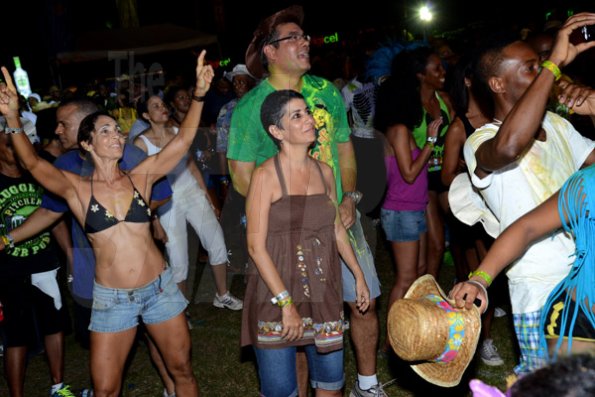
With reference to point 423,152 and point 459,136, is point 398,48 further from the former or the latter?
point 459,136

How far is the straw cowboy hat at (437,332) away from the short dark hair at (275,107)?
1382mm

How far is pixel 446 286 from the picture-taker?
21.7 feet

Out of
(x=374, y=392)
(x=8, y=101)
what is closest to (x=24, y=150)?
(x=8, y=101)

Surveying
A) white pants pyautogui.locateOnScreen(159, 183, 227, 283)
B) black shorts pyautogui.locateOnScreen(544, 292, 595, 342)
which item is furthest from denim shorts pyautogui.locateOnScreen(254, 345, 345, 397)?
white pants pyautogui.locateOnScreen(159, 183, 227, 283)

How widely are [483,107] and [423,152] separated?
715 mm

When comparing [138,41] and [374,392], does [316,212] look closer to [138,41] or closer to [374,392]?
[374,392]

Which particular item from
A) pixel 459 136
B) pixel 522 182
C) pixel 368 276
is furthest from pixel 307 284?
pixel 459 136

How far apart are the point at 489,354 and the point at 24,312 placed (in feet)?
10.8

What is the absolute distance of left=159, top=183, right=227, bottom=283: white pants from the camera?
19.6 feet

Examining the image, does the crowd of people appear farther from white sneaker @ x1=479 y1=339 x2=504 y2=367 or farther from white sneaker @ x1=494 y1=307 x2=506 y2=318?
white sneaker @ x1=494 y1=307 x2=506 y2=318

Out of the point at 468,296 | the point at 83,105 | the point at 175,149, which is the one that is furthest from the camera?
the point at 83,105

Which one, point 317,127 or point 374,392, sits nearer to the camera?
point 317,127

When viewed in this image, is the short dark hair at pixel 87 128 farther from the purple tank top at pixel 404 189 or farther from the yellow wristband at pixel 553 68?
the yellow wristband at pixel 553 68

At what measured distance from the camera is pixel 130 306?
3.79 m
